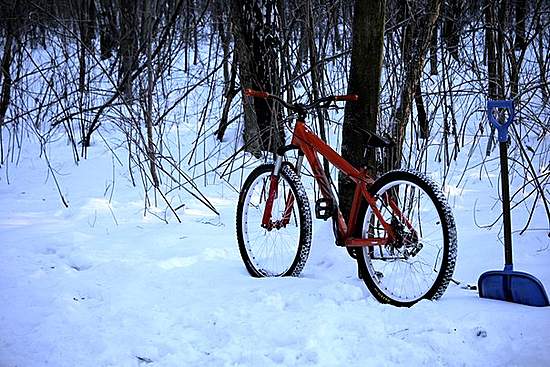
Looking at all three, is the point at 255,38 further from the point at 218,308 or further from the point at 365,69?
the point at 218,308

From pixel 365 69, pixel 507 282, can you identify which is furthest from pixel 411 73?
pixel 507 282

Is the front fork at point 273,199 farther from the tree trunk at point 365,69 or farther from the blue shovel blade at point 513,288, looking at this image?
the blue shovel blade at point 513,288

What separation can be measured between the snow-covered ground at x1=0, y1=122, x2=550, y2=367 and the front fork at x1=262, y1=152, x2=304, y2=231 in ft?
1.27

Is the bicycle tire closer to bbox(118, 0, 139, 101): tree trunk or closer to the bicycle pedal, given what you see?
the bicycle pedal

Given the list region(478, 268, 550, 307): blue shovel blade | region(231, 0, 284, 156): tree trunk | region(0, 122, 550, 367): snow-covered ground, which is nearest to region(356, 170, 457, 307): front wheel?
region(0, 122, 550, 367): snow-covered ground

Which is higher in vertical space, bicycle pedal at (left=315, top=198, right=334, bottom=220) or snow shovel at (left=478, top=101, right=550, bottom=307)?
bicycle pedal at (left=315, top=198, right=334, bottom=220)

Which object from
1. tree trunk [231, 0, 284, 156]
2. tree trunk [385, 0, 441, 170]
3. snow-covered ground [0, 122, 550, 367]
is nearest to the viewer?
snow-covered ground [0, 122, 550, 367]

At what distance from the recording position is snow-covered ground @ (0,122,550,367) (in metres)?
3.00

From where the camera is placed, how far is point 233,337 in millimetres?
3223

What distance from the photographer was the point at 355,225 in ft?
12.4

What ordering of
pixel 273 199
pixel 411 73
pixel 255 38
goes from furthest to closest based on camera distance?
pixel 255 38 < pixel 411 73 < pixel 273 199

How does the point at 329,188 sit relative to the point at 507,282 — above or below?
above

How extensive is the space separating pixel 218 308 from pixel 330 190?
1025mm

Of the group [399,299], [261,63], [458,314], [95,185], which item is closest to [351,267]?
[399,299]
